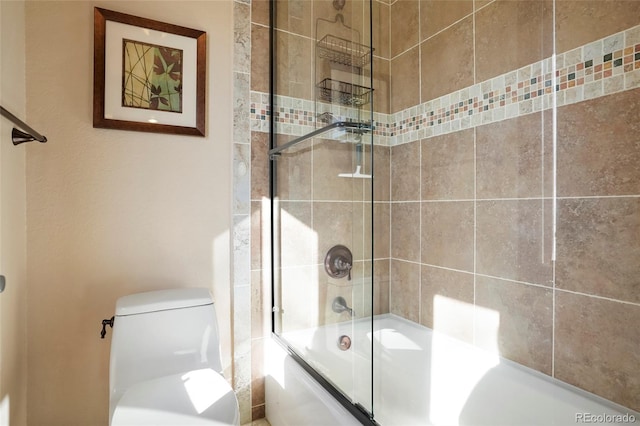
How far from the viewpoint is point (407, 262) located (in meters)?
2.21

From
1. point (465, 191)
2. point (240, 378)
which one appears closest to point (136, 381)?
point (240, 378)

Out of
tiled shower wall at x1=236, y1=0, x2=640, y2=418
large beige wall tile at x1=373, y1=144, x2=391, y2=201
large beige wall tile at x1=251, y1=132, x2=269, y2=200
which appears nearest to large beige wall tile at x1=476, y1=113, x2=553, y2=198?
tiled shower wall at x1=236, y1=0, x2=640, y2=418

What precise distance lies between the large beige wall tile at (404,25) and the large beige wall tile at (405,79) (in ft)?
0.16

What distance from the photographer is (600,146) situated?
4.32 feet

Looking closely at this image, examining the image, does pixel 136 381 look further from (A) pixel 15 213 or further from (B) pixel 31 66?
(B) pixel 31 66

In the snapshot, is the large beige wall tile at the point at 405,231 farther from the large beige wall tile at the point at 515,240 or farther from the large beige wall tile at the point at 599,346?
the large beige wall tile at the point at 599,346

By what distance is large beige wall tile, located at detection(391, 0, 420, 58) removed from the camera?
212cm

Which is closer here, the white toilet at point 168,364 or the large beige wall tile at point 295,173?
the white toilet at point 168,364

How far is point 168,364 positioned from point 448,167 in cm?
165

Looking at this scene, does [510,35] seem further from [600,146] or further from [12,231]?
[12,231]

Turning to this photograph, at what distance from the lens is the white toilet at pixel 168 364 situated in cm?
113

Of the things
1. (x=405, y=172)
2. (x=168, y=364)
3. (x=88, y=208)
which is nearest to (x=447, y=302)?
(x=405, y=172)

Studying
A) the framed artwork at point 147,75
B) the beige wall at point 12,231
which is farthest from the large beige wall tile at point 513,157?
the beige wall at point 12,231

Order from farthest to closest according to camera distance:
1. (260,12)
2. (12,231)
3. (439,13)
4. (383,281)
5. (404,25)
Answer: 1. (383,281)
2. (404,25)
3. (439,13)
4. (260,12)
5. (12,231)
